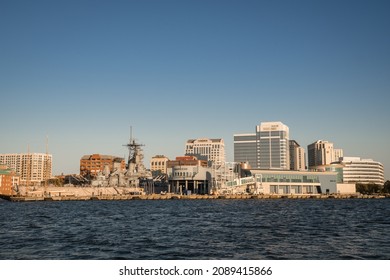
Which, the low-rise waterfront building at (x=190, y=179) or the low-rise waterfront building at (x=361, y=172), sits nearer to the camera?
the low-rise waterfront building at (x=190, y=179)

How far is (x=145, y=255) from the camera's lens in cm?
1770

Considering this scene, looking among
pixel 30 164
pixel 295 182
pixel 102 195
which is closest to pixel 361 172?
pixel 295 182

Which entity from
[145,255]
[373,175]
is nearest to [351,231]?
[145,255]

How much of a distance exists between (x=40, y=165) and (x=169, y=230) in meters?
168

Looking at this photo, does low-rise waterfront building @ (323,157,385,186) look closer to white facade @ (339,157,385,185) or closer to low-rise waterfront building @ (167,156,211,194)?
white facade @ (339,157,385,185)

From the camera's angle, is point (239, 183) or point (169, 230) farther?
point (239, 183)

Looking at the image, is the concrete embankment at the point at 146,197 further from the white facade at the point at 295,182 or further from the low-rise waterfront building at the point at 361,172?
the low-rise waterfront building at the point at 361,172

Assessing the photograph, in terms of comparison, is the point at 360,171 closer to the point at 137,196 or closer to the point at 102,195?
the point at 137,196

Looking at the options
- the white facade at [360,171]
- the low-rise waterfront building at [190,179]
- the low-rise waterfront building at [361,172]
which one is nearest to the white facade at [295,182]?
the low-rise waterfront building at [190,179]

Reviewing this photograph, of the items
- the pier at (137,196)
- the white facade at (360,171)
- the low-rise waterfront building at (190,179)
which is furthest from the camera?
the white facade at (360,171)

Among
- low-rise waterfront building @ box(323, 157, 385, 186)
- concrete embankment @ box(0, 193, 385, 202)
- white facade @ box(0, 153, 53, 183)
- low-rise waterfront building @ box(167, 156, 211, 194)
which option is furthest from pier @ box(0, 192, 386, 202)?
white facade @ box(0, 153, 53, 183)
